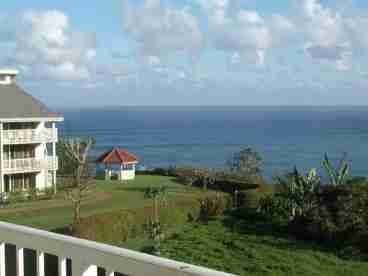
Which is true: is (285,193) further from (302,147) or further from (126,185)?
(302,147)

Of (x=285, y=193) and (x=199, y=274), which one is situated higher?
(x=199, y=274)

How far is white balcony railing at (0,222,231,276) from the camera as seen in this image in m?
2.62

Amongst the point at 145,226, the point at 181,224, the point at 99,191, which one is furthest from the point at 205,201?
the point at 99,191

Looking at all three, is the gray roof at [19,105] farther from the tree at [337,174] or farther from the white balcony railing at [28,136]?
the tree at [337,174]

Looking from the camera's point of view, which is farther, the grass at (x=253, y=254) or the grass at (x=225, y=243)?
the grass at (x=225, y=243)

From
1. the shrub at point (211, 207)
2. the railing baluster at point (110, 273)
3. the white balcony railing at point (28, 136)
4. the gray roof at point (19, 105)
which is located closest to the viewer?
the railing baluster at point (110, 273)

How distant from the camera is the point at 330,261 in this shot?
24.7 meters

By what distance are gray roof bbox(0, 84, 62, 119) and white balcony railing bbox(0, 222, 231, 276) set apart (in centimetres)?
3397

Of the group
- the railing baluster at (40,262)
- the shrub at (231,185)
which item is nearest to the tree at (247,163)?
the shrub at (231,185)

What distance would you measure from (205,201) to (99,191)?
26.4 feet

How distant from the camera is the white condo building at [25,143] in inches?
1428

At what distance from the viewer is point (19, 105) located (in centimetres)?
3838

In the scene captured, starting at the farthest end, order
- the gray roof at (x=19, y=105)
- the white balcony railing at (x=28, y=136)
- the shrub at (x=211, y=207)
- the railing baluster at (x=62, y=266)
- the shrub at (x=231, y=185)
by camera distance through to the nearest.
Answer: the shrub at (x=231, y=185), the gray roof at (x=19, y=105), the white balcony railing at (x=28, y=136), the shrub at (x=211, y=207), the railing baluster at (x=62, y=266)

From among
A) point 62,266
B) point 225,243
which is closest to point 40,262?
point 62,266
